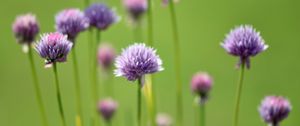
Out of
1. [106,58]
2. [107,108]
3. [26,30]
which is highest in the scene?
[26,30]

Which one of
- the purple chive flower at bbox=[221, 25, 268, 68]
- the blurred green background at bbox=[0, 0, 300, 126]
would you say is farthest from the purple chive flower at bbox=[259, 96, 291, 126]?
the blurred green background at bbox=[0, 0, 300, 126]

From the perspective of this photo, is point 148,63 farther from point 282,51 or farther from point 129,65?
point 282,51

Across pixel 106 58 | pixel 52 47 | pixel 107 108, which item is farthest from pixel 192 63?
pixel 52 47

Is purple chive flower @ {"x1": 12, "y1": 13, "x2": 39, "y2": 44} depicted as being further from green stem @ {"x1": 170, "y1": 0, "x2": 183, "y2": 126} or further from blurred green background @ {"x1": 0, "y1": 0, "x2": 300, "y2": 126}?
blurred green background @ {"x1": 0, "y1": 0, "x2": 300, "y2": 126}

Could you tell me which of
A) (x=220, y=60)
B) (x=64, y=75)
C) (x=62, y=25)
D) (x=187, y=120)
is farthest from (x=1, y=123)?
(x=62, y=25)

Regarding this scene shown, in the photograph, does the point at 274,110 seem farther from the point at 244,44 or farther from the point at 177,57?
the point at 177,57

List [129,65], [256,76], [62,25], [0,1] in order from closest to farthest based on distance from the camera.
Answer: [129,65] < [62,25] < [256,76] < [0,1]

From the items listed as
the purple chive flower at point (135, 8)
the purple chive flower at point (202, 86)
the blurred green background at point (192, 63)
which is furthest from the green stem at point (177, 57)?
the blurred green background at point (192, 63)
